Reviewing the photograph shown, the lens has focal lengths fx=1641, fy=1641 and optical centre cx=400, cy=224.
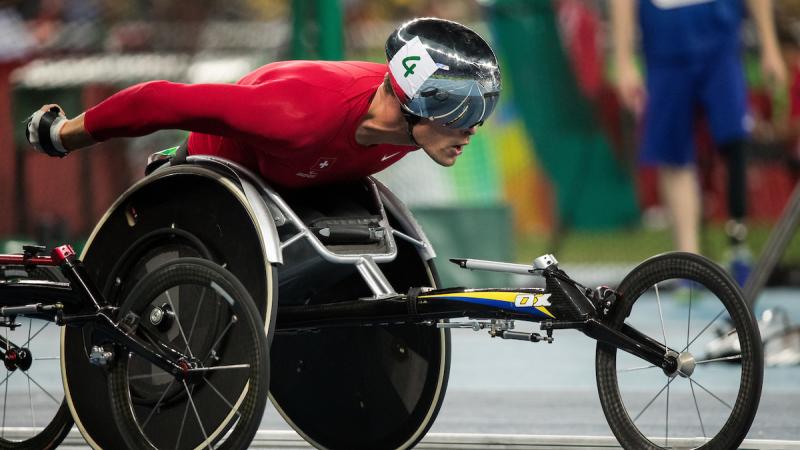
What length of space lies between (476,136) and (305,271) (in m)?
6.53

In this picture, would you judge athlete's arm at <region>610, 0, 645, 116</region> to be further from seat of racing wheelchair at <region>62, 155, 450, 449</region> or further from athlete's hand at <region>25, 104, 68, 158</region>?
athlete's hand at <region>25, 104, 68, 158</region>

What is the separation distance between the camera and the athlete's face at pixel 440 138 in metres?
4.93

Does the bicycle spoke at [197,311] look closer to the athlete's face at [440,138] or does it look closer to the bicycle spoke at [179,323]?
the bicycle spoke at [179,323]

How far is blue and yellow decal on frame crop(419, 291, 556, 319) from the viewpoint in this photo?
4.70 meters

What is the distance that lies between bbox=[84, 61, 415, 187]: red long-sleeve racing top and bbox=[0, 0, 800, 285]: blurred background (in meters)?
5.87

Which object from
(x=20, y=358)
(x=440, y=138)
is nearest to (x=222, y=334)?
(x=440, y=138)

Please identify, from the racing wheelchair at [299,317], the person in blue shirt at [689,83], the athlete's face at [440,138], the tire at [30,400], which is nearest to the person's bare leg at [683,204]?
the person in blue shirt at [689,83]

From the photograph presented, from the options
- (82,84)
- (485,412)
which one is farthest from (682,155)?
(82,84)

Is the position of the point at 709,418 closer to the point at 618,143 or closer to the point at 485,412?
the point at 485,412

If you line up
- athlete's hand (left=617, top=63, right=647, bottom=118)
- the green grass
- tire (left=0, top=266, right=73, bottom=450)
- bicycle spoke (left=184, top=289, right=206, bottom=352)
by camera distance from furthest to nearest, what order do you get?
1. the green grass
2. athlete's hand (left=617, top=63, right=647, bottom=118)
3. tire (left=0, top=266, right=73, bottom=450)
4. bicycle spoke (left=184, top=289, right=206, bottom=352)

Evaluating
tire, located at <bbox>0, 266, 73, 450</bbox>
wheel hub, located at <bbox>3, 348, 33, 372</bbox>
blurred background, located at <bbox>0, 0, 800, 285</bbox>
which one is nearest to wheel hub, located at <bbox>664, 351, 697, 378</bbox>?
tire, located at <bbox>0, 266, 73, 450</bbox>

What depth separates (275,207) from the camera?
5.01m

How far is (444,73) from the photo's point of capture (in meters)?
4.80

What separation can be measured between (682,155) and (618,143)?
6.90 ft
